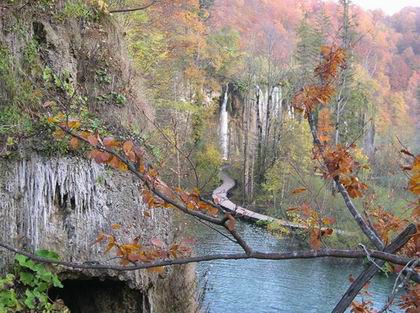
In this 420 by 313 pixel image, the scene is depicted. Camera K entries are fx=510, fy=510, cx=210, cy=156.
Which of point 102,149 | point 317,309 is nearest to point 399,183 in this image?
point 317,309

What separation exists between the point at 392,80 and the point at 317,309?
4984 cm

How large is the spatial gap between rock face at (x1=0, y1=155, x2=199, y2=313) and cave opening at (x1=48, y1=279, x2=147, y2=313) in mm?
12

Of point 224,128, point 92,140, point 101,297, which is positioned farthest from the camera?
point 224,128

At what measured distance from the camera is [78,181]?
18.9 ft

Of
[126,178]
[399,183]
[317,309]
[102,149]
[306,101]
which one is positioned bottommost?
[317,309]

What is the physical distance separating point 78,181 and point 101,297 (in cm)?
161

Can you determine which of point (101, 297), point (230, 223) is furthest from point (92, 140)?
point (101, 297)

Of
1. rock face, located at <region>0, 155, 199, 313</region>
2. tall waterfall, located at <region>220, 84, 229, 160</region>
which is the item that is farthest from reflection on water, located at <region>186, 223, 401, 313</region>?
tall waterfall, located at <region>220, 84, 229, 160</region>

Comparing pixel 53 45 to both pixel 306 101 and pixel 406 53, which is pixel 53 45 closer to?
pixel 306 101

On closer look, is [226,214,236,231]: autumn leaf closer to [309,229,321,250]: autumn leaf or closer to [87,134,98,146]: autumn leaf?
[87,134,98,146]: autumn leaf

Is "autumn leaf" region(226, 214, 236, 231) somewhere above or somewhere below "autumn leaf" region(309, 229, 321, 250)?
above

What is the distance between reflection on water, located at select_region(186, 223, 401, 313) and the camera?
12695mm

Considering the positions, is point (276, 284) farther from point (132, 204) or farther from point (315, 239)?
point (315, 239)

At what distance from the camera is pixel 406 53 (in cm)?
5834
